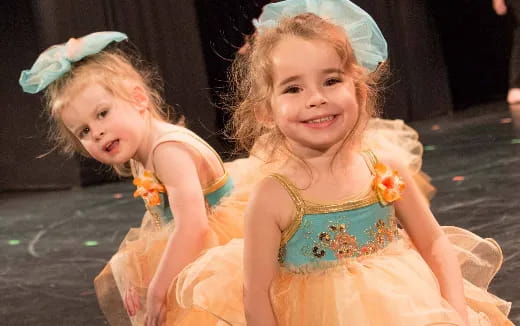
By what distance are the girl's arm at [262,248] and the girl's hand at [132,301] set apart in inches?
27.4

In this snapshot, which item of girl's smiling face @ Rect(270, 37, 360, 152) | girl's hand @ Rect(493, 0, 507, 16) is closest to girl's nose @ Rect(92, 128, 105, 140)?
girl's smiling face @ Rect(270, 37, 360, 152)

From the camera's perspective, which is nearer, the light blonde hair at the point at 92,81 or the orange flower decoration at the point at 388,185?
the orange flower decoration at the point at 388,185

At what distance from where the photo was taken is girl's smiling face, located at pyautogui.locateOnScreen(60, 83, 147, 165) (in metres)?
2.24

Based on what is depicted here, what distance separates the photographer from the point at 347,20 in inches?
69.8

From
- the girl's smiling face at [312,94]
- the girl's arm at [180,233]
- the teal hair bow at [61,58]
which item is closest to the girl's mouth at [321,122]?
the girl's smiling face at [312,94]

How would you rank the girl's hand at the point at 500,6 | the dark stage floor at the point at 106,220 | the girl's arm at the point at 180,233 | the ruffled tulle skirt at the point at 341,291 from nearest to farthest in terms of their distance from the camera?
the ruffled tulle skirt at the point at 341,291 < the girl's arm at the point at 180,233 < the dark stage floor at the point at 106,220 < the girl's hand at the point at 500,6

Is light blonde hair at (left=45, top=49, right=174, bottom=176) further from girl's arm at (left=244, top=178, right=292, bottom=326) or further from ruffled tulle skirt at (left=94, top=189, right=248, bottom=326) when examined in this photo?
girl's arm at (left=244, top=178, right=292, bottom=326)

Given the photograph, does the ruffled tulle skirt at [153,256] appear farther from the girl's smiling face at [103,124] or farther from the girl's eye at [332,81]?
the girl's eye at [332,81]

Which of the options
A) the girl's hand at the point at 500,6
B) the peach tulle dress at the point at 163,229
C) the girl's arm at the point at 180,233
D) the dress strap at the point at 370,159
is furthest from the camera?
the girl's hand at the point at 500,6

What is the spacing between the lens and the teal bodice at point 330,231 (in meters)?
1.64

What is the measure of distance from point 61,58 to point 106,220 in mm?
2400

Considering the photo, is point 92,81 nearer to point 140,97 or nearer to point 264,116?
point 140,97

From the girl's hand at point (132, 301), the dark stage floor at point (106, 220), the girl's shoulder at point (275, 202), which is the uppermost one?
the girl's shoulder at point (275, 202)

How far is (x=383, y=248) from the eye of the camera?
1.70 meters
